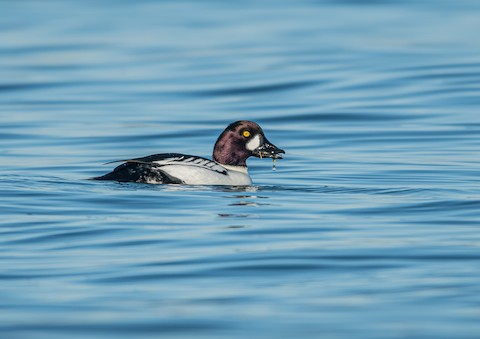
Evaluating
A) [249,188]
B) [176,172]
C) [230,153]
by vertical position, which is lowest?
[249,188]

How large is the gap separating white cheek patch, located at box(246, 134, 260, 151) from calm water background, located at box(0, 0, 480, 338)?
0.38 m

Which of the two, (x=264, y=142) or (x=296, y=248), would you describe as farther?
(x=264, y=142)

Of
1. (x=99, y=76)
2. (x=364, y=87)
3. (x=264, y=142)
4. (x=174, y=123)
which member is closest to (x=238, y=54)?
(x=99, y=76)

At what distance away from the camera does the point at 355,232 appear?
35.9 feet

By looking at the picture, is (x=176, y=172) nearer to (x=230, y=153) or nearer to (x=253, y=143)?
(x=230, y=153)

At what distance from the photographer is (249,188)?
14.2 metres

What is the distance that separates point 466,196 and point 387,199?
744 mm

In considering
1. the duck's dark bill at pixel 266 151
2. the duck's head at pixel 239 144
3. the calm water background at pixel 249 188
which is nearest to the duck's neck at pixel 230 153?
the duck's head at pixel 239 144

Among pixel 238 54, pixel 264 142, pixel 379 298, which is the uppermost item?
pixel 238 54

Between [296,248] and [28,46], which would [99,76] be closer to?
[28,46]

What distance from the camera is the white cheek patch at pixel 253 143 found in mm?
14750

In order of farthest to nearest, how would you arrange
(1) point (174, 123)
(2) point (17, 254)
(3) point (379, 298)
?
(1) point (174, 123) → (2) point (17, 254) → (3) point (379, 298)

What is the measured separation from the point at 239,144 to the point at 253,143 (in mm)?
146

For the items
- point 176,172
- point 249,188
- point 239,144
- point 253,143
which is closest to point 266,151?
point 253,143
